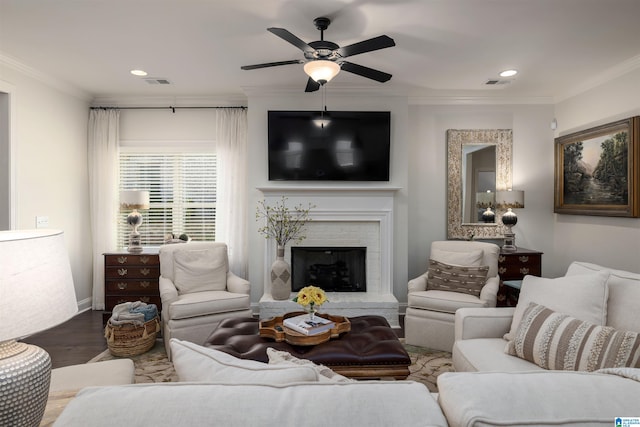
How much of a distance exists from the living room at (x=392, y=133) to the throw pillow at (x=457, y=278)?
0.79 meters

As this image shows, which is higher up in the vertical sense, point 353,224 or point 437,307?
point 353,224

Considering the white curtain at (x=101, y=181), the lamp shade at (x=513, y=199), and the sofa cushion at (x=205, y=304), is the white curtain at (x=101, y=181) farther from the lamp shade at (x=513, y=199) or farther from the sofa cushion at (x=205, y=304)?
the lamp shade at (x=513, y=199)

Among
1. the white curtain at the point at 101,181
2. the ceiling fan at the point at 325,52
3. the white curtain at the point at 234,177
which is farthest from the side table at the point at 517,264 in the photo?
the white curtain at the point at 101,181

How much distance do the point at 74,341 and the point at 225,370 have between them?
11.3 feet

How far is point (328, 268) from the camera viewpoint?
4523 millimetres

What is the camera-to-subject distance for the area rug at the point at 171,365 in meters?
2.82

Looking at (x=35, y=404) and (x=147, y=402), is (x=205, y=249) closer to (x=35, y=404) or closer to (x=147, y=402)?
(x=35, y=404)

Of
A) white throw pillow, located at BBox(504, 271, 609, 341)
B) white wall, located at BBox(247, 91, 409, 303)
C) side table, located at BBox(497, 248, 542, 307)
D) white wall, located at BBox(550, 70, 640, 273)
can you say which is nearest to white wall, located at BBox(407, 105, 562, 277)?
white wall, located at BBox(550, 70, 640, 273)

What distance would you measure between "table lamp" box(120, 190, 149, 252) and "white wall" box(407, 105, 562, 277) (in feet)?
10.6

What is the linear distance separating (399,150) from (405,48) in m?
1.40

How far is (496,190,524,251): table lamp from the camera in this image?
443cm

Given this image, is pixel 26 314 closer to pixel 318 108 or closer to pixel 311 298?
pixel 311 298

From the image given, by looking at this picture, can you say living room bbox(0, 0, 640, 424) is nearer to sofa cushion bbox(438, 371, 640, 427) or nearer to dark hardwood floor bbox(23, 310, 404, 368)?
dark hardwood floor bbox(23, 310, 404, 368)

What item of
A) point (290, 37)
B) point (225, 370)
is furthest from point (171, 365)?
point (290, 37)
